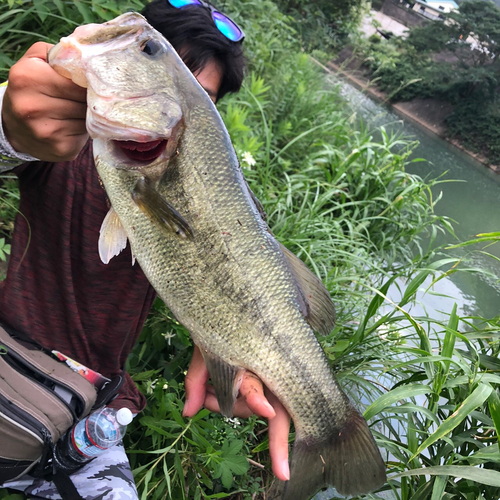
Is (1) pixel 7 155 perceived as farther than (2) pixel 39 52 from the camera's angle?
Yes

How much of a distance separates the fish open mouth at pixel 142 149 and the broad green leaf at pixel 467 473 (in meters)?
1.67

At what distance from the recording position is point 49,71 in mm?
1000

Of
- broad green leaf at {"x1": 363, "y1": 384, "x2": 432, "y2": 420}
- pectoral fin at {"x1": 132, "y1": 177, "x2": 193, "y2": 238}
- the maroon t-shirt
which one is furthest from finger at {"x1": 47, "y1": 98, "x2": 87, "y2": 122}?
broad green leaf at {"x1": 363, "y1": 384, "x2": 432, "y2": 420}

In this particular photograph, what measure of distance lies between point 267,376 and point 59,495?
1.03 meters

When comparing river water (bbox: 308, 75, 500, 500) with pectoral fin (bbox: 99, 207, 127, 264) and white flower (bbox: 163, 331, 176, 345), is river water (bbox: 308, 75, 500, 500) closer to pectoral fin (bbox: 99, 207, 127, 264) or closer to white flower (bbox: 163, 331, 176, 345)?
white flower (bbox: 163, 331, 176, 345)

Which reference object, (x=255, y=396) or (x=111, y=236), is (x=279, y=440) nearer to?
(x=255, y=396)

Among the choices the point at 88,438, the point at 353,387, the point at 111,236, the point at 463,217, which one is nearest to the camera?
the point at 111,236

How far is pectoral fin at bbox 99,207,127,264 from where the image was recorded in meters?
1.27

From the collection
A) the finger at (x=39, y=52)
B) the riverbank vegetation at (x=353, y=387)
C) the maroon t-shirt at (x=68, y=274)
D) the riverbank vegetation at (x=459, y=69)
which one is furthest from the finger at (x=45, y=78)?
the riverbank vegetation at (x=459, y=69)

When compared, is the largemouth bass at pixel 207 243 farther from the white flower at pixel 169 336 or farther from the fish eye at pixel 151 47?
the white flower at pixel 169 336

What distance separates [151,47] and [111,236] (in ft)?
2.05

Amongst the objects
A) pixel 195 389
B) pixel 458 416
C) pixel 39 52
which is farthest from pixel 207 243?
pixel 458 416

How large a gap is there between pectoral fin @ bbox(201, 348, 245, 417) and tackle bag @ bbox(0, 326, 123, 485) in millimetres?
610

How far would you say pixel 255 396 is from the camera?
130 centimetres
